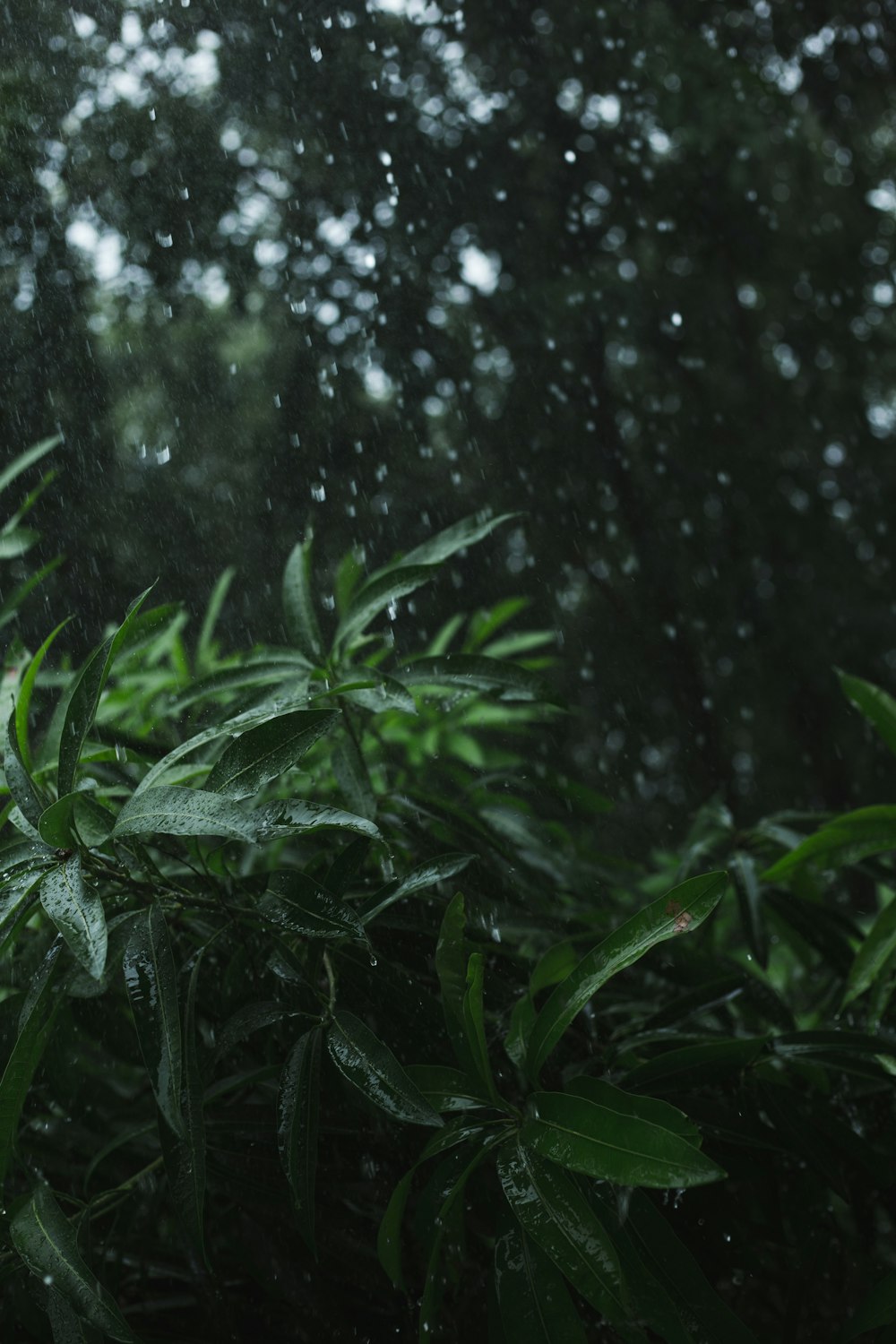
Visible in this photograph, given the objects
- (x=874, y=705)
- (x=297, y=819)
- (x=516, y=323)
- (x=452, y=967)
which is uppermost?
(x=297, y=819)

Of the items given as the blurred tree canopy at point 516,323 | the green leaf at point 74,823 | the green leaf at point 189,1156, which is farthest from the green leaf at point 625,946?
the blurred tree canopy at point 516,323

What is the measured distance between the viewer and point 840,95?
356cm

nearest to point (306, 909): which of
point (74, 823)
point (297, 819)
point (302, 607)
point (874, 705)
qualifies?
point (297, 819)

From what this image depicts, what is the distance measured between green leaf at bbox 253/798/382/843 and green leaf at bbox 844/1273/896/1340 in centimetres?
51

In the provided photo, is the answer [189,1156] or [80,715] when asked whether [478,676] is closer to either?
[80,715]

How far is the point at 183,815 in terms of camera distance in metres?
0.71

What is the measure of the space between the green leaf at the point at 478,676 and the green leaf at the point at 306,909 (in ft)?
1.01

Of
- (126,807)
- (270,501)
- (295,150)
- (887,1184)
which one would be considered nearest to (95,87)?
(295,150)

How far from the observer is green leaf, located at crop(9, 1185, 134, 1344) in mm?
704

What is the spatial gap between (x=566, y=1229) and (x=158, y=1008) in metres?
0.30

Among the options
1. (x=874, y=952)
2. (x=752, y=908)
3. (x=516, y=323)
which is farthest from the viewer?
(x=516, y=323)

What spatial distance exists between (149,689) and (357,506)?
1665 mm

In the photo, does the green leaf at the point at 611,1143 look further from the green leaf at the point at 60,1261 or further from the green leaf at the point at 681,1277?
the green leaf at the point at 60,1261

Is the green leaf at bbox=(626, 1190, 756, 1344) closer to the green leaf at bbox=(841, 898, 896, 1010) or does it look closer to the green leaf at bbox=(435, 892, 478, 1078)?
the green leaf at bbox=(435, 892, 478, 1078)
